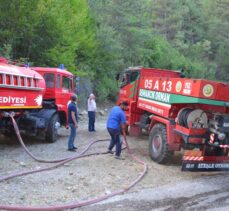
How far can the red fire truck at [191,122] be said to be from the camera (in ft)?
27.2

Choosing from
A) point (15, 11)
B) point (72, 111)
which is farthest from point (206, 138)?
point (15, 11)

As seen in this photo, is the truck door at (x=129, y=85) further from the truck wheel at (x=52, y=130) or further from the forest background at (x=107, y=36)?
the forest background at (x=107, y=36)

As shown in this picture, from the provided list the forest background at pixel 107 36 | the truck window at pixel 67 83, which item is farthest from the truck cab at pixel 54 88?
the forest background at pixel 107 36

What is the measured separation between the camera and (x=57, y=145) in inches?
473

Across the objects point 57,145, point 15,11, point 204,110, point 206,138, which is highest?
point 15,11

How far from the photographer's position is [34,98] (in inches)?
451

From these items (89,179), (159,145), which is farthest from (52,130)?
(89,179)

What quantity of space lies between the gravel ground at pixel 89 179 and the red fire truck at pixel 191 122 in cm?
42

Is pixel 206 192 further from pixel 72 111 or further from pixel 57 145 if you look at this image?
pixel 57 145

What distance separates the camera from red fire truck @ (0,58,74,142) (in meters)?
10.1

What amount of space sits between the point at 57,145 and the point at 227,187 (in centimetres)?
589

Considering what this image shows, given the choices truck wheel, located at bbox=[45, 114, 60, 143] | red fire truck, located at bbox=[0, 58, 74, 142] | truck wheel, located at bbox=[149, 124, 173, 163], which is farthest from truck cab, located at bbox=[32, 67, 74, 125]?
truck wheel, located at bbox=[149, 124, 173, 163]

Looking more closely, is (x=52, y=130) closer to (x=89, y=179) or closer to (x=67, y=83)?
(x=67, y=83)

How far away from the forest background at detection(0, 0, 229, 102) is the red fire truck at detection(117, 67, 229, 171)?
8261 mm
